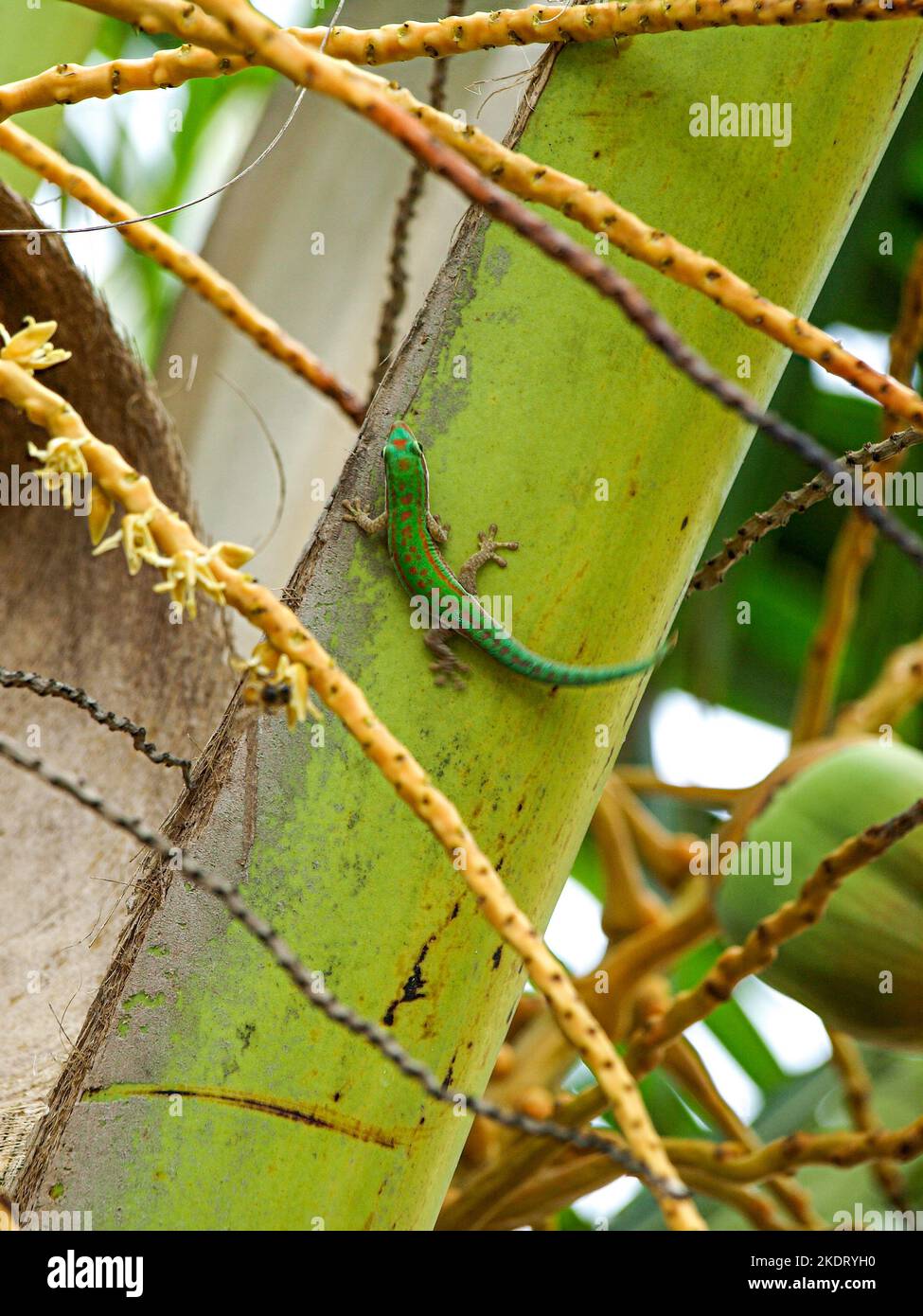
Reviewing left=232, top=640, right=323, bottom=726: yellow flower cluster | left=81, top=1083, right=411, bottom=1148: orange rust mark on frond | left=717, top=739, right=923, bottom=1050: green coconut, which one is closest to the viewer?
left=232, top=640, right=323, bottom=726: yellow flower cluster

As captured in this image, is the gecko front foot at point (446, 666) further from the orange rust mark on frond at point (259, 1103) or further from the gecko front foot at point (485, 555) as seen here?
the orange rust mark on frond at point (259, 1103)

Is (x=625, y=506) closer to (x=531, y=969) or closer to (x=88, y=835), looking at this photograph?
(x=531, y=969)

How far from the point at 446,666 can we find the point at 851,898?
421 millimetres

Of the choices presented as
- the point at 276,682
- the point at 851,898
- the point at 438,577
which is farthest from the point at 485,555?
the point at 851,898

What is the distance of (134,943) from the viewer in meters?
0.58

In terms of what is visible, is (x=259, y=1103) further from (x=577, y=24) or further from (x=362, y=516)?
(x=577, y=24)

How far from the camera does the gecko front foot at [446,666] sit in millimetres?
613

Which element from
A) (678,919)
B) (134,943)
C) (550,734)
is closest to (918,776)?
(678,919)

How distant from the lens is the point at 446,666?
2.02 ft

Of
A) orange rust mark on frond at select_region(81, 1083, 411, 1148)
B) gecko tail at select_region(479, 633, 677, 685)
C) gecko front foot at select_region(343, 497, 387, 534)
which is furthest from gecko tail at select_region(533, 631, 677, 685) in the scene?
orange rust mark on frond at select_region(81, 1083, 411, 1148)

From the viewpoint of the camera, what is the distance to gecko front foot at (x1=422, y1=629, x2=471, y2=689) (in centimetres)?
61

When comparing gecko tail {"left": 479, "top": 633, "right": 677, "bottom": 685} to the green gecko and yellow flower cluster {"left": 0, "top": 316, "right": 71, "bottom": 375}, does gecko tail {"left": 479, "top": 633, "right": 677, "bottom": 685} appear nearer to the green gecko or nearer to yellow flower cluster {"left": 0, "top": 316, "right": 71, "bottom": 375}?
the green gecko

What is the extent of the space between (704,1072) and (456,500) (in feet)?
2.40

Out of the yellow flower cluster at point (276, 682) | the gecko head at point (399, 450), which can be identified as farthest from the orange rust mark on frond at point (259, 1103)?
the gecko head at point (399, 450)
